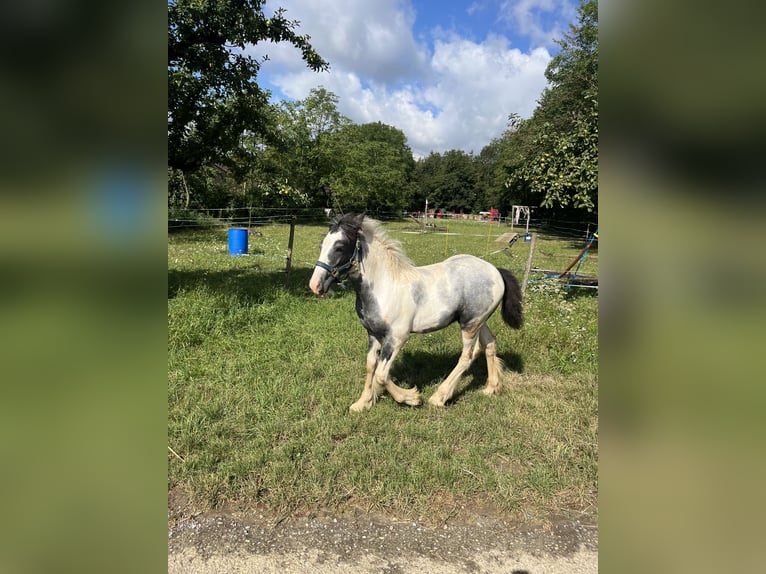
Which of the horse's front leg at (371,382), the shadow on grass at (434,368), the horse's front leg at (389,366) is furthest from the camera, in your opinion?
the shadow on grass at (434,368)

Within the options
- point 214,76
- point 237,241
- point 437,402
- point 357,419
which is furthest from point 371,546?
point 237,241

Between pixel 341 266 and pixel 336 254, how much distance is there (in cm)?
11

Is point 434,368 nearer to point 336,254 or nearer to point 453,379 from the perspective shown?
point 453,379

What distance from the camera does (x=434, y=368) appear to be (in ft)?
15.7

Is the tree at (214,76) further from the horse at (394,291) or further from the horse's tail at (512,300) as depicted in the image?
the horse's tail at (512,300)

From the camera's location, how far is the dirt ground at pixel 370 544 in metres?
2.20

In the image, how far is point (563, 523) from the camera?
2557 mm

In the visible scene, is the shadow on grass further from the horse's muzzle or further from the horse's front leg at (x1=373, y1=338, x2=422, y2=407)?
the horse's muzzle

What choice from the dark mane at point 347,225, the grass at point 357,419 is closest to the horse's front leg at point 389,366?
the grass at point 357,419

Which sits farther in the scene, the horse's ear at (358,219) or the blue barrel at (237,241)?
the blue barrel at (237,241)

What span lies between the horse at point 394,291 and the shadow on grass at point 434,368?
1.79ft
